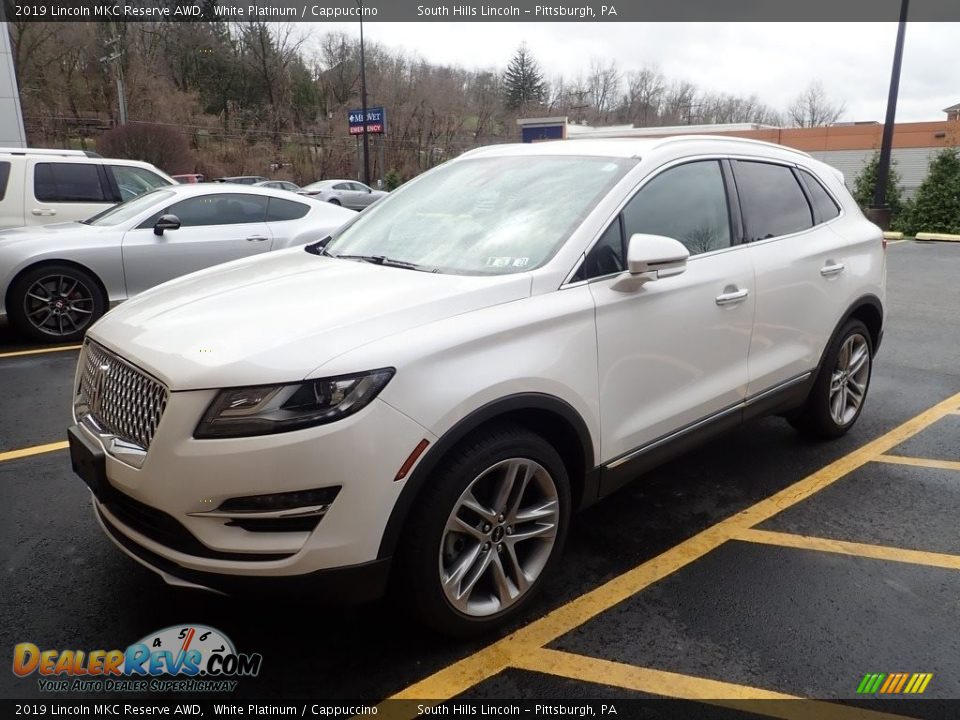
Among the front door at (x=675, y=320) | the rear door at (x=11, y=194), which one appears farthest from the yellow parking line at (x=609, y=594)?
the rear door at (x=11, y=194)

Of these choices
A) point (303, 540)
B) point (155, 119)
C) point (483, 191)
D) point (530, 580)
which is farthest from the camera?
point (155, 119)

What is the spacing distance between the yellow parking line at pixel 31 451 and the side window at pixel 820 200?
184 inches

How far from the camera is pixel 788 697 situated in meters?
2.27

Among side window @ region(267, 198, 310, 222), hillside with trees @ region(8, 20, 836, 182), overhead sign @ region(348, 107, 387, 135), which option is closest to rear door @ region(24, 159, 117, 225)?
side window @ region(267, 198, 310, 222)

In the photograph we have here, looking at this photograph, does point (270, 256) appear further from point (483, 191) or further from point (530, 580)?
point (530, 580)

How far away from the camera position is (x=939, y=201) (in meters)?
17.7

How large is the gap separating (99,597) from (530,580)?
167 centimetres

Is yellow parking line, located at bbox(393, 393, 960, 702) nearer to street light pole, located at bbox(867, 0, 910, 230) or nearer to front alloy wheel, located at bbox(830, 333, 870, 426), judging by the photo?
front alloy wheel, located at bbox(830, 333, 870, 426)

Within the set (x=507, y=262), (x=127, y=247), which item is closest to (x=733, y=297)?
(x=507, y=262)

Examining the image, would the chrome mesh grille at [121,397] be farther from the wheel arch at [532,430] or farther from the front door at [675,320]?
the front door at [675,320]

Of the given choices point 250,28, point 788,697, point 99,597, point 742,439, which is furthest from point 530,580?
point 250,28

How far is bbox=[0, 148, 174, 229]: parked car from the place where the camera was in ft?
26.7

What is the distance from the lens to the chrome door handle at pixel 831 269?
3885 mm

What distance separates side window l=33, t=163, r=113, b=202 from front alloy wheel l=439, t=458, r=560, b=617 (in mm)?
8150
